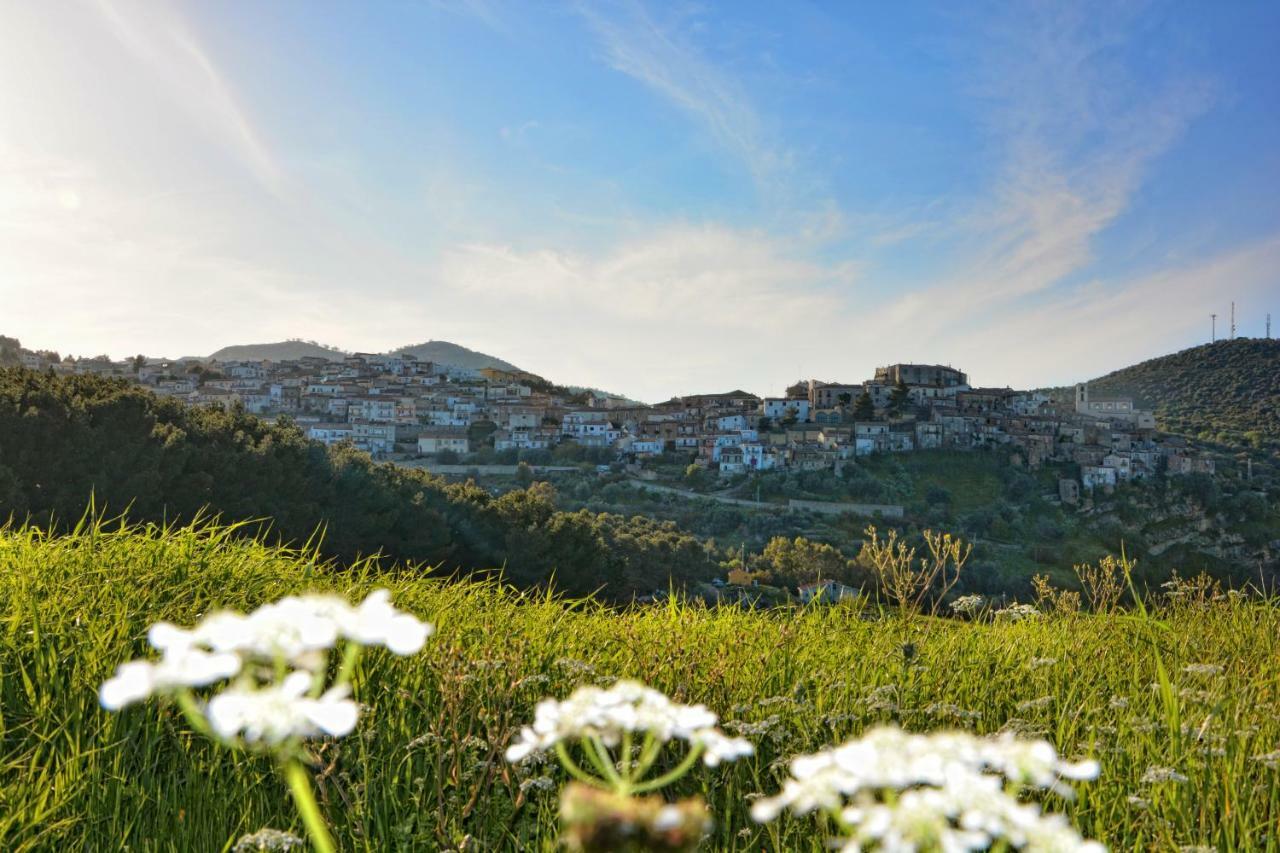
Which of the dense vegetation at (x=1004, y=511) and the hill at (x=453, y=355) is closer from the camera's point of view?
the dense vegetation at (x=1004, y=511)

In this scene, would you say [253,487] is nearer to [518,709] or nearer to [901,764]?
[518,709]

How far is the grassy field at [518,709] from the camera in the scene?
291 cm

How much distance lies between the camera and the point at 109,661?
3.62m

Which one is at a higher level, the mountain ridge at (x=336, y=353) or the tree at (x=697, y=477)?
the mountain ridge at (x=336, y=353)

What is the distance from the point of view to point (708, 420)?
101062 millimetres

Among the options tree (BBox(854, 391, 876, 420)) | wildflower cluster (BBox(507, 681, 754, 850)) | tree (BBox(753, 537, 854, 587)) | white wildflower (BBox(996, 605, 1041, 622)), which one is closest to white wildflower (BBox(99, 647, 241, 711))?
wildflower cluster (BBox(507, 681, 754, 850))

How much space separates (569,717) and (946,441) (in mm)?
100847

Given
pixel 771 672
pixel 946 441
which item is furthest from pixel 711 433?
pixel 771 672

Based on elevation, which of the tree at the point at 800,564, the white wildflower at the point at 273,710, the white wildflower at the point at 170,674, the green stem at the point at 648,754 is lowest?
the tree at the point at 800,564

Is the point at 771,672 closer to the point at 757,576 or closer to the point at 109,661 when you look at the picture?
the point at 109,661

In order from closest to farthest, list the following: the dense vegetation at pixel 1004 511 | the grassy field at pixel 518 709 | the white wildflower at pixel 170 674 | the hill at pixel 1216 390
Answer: the white wildflower at pixel 170 674
the grassy field at pixel 518 709
the dense vegetation at pixel 1004 511
the hill at pixel 1216 390

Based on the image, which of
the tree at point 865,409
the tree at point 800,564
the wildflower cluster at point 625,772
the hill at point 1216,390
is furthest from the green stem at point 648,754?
the hill at point 1216,390

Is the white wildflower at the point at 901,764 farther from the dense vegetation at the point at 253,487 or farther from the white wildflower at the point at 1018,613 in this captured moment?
the dense vegetation at the point at 253,487

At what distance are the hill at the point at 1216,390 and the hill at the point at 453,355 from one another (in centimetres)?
11137
